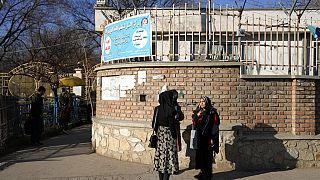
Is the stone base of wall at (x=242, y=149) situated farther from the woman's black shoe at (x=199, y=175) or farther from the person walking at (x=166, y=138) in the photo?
the person walking at (x=166, y=138)

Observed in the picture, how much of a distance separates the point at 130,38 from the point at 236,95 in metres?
2.71

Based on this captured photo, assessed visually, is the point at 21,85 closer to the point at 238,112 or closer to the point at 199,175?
the point at 238,112

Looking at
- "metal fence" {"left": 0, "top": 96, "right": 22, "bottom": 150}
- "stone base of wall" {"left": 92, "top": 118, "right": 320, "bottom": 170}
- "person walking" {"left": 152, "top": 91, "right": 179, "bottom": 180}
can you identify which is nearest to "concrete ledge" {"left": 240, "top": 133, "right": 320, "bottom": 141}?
"stone base of wall" {"left": 92, "top": 118, "right": 320, "bottom": 170}

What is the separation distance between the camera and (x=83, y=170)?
8625 millimetres

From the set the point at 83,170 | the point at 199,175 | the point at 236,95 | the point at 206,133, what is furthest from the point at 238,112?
the point at 83,170

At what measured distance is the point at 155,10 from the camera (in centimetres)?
1024

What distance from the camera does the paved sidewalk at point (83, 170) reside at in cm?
805

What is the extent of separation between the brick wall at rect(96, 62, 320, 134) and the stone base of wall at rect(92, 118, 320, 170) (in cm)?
23

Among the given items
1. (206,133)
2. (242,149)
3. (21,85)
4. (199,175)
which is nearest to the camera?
(206,133)

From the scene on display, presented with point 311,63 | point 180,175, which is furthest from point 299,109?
point 180,175

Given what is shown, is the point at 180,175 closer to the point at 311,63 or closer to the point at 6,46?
the point at 311,63

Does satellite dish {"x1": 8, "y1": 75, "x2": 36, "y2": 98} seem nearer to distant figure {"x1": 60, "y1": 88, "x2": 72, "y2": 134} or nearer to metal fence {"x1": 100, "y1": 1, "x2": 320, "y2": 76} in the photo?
distant figure {"x1": 60, "y1": 88, "x2": 72, "y2": 134}

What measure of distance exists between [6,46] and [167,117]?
31971mm

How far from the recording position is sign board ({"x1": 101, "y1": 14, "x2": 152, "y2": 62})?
30.1 ft
